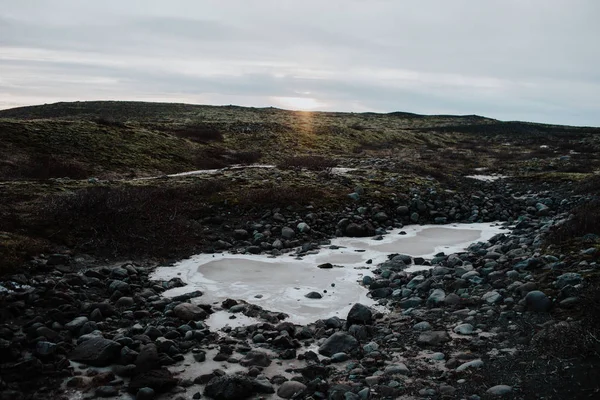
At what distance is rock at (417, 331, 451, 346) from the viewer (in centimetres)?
694

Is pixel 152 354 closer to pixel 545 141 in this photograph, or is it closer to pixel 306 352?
pixel 306 352

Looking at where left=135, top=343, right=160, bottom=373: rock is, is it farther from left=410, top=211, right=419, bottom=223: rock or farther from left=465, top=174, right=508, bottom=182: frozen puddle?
left=465, top=174, right=508, bottom=182: frozen puddle

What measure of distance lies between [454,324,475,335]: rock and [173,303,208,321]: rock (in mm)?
4450

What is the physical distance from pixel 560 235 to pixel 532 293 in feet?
12.7

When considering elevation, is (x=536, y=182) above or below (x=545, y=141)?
below

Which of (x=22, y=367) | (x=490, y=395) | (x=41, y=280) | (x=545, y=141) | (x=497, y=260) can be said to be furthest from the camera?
(x=545, y=141)

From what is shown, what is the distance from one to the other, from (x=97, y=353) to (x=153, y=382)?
3.90ft

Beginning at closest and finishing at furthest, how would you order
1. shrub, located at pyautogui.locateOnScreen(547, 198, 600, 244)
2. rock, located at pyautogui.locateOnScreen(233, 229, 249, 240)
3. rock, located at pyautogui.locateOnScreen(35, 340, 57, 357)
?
1. rock, located at pyautogui.locateOnScreen(35, 340, 57, 357)
2. shrub, located at pyautogui.locateOnScreen(547, 198, 600, 244)
3. rock, located at pyautogui.locateOnScreen(233, 229, 249, 240)

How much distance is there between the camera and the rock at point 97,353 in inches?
250

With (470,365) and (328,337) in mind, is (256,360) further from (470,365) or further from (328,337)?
(470,365)

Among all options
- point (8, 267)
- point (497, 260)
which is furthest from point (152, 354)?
point (497, 260)

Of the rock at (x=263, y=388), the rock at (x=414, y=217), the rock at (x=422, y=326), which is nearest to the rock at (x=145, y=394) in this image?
the rock at (x=263, y=388)

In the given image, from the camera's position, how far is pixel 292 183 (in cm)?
2056

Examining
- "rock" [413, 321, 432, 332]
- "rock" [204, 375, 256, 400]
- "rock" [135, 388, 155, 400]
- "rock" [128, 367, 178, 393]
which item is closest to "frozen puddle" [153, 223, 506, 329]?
"rock" [413, 321, 432, 332]
